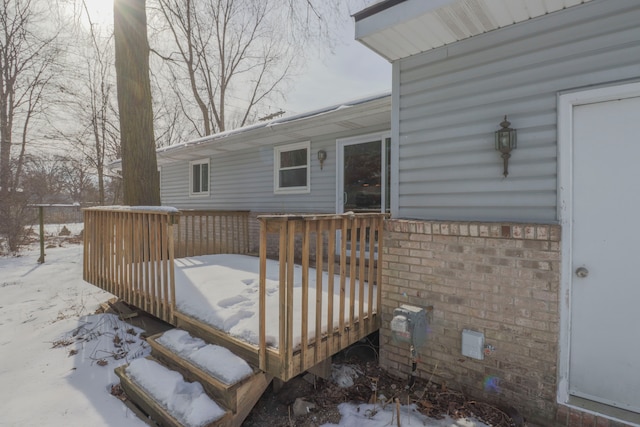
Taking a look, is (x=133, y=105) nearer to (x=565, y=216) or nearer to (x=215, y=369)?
(x=215, y=369)

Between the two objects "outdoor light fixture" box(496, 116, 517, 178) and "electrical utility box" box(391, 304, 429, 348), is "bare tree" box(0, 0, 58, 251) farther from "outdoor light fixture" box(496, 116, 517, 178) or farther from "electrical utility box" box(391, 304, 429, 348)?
"outdoor light fixture" box(496, 116, 517, 178)

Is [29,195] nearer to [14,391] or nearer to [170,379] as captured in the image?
[14,391]

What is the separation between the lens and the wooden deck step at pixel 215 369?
2146mm

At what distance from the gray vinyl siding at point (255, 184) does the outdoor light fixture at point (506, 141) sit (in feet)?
8.62

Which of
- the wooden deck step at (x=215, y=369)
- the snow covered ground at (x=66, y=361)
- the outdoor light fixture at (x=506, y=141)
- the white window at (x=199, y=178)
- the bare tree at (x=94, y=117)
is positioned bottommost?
the snow covered ground at (x=66, y=361)

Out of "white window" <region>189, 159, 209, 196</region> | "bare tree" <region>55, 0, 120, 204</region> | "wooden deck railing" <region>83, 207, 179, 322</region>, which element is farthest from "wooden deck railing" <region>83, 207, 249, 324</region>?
"bare tree" <region>55, 0, 120, 204</region>

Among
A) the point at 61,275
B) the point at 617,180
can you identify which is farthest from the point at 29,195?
the point at 617,180

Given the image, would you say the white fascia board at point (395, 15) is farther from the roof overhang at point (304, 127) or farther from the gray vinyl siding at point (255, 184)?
the gray vinyl siding at point (255, 184)

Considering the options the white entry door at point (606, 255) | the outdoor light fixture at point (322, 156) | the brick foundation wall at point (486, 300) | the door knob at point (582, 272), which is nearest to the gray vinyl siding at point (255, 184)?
the outdoor light fixture at point (322, 156)

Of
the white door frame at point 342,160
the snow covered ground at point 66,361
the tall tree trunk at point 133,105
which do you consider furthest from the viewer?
the tall tree trunk at point 133,105

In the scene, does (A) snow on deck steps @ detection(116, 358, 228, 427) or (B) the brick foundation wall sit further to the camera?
(B) the brick foundation wall

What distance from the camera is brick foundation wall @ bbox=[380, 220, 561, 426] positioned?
226cm

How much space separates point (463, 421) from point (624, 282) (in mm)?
1461

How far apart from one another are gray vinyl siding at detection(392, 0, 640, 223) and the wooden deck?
72 cm
